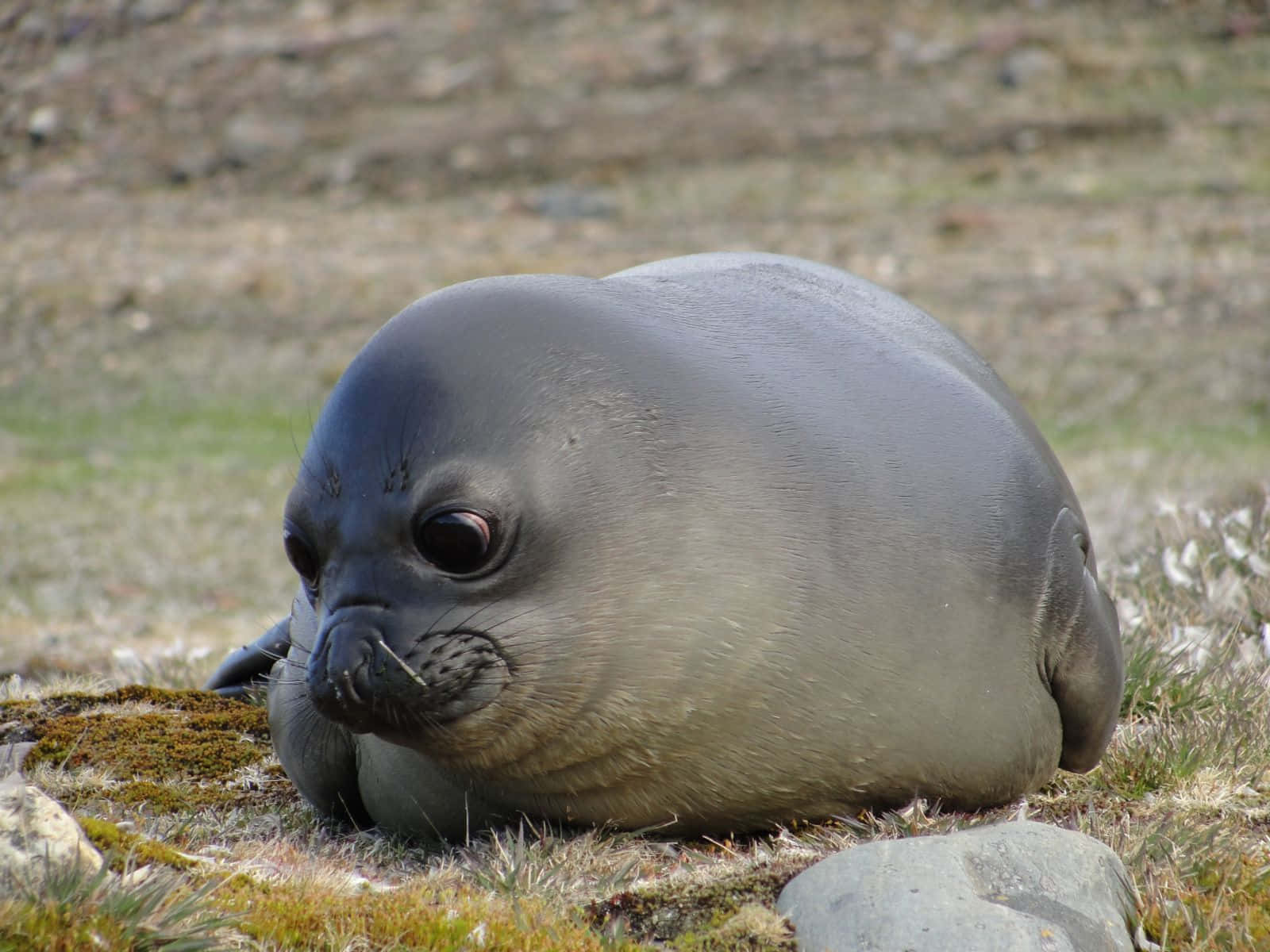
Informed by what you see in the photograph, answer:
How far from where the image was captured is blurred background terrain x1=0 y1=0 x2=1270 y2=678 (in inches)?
481

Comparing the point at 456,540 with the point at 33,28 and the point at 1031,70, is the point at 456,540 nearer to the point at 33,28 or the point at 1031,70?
the point at 33,28

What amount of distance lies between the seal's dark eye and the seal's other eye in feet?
1.05

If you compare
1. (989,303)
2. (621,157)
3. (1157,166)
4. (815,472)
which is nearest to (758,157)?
(621,157)

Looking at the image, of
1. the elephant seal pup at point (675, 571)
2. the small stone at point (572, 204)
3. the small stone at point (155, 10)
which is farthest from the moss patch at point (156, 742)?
the small stone at point (155, 10)

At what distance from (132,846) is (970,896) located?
5.69ft

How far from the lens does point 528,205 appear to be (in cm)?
2098

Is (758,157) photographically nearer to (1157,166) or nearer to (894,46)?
(894,46)

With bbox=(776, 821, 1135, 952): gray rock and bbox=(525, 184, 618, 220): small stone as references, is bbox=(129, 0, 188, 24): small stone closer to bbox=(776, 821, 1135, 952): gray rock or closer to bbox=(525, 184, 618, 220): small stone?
bbox=(525, 184, 618, 220): small stone

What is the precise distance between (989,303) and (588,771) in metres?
13.5

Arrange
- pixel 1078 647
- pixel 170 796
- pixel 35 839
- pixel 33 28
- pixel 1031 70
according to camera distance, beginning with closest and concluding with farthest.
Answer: pixel 35 839 → pixel 1078 647 → pixel 170 796 → pixel 33 28 → pixel 1031 70

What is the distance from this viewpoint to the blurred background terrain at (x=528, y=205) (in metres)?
12.2

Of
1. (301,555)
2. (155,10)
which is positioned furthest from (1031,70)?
(301,555)

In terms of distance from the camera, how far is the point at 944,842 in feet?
10.9

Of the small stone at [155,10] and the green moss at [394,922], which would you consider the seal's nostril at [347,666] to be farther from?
the small stone at [155,10]
